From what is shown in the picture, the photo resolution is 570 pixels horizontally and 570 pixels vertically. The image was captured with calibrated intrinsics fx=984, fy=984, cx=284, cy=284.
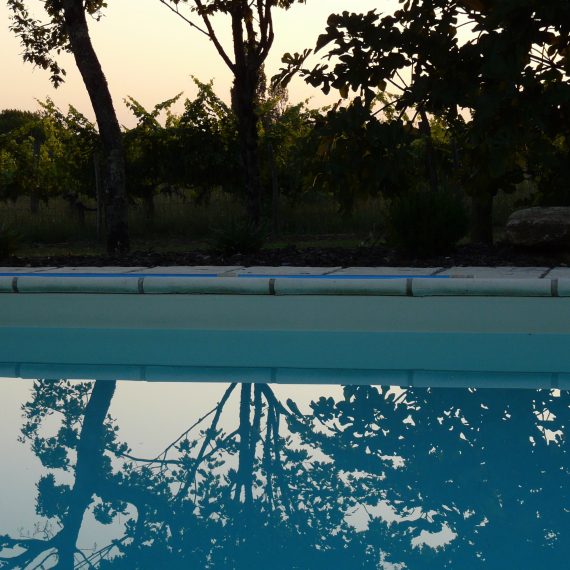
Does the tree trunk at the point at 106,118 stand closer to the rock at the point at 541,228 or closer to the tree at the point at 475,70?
the tree at the point at 475,70

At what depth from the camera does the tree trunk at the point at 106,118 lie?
36.7 feet

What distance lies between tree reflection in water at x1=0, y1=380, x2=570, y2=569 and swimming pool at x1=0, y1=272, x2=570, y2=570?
1 cm

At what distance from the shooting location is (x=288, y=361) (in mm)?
6832

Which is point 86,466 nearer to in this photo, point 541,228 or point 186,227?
point 541,228

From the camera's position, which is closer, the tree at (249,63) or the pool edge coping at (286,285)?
the pool edge coping at (286,285)

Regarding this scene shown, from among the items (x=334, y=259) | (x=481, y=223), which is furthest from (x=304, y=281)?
(x=481, y=223)

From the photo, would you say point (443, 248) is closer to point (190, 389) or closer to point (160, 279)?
point (160, 279)

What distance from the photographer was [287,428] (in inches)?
202

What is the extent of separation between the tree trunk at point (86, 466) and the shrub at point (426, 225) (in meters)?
3.33

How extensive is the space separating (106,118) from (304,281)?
5247 millimetres

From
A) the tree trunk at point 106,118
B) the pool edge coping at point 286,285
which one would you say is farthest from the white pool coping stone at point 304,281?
the tree trunk at point 106,118

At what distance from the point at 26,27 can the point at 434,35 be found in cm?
677

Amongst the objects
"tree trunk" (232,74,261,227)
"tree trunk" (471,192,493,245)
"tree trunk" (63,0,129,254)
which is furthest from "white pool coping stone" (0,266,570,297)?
"tree trunk" (232,74,261,227)

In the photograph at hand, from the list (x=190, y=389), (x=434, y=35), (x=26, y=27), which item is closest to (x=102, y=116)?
(x=26, y=27)
